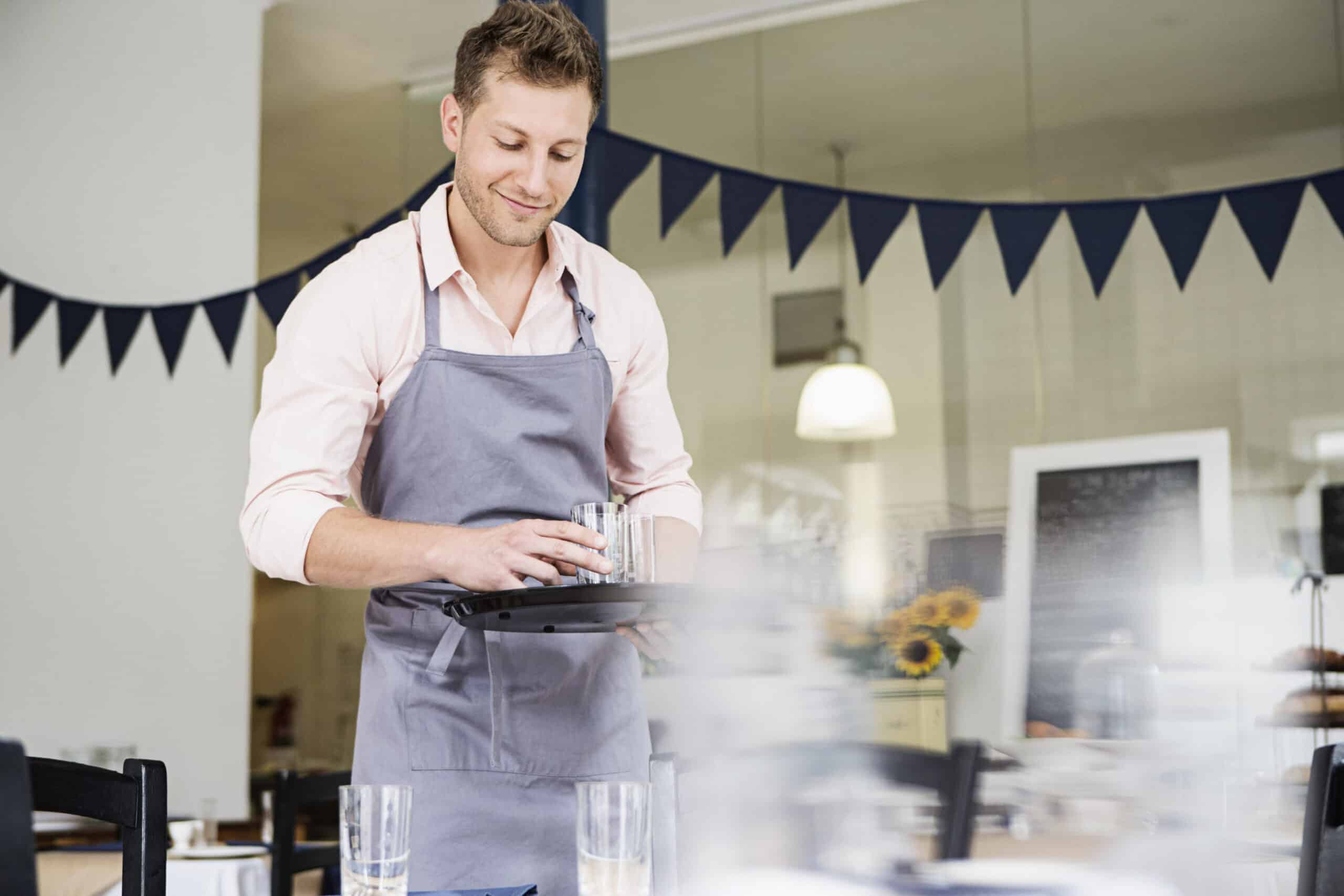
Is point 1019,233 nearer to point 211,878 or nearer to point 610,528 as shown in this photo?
point 610,528

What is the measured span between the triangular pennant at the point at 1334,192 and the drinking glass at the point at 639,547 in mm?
1856

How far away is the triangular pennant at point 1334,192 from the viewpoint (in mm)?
2678

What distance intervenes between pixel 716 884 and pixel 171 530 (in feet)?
12.6

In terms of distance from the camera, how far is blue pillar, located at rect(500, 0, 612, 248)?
2678 millimetres

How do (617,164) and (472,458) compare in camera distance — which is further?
(617,164)

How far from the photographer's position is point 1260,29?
12.9 ft

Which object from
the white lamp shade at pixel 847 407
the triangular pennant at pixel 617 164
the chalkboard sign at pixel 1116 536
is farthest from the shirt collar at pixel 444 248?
the white lamp shade at pixel 847 407

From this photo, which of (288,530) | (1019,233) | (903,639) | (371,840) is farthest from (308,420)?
(1019,233)

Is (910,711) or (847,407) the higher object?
(847,407)

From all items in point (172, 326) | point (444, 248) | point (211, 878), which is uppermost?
point (172, 326)

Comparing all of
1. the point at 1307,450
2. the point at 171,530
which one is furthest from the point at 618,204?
the point at 1307,450

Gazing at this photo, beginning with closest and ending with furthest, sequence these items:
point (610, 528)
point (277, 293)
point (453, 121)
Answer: point (610, 528) < point (453, 121) < point (277, 293)

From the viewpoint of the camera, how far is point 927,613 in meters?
0.89

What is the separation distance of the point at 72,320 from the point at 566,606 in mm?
2978
